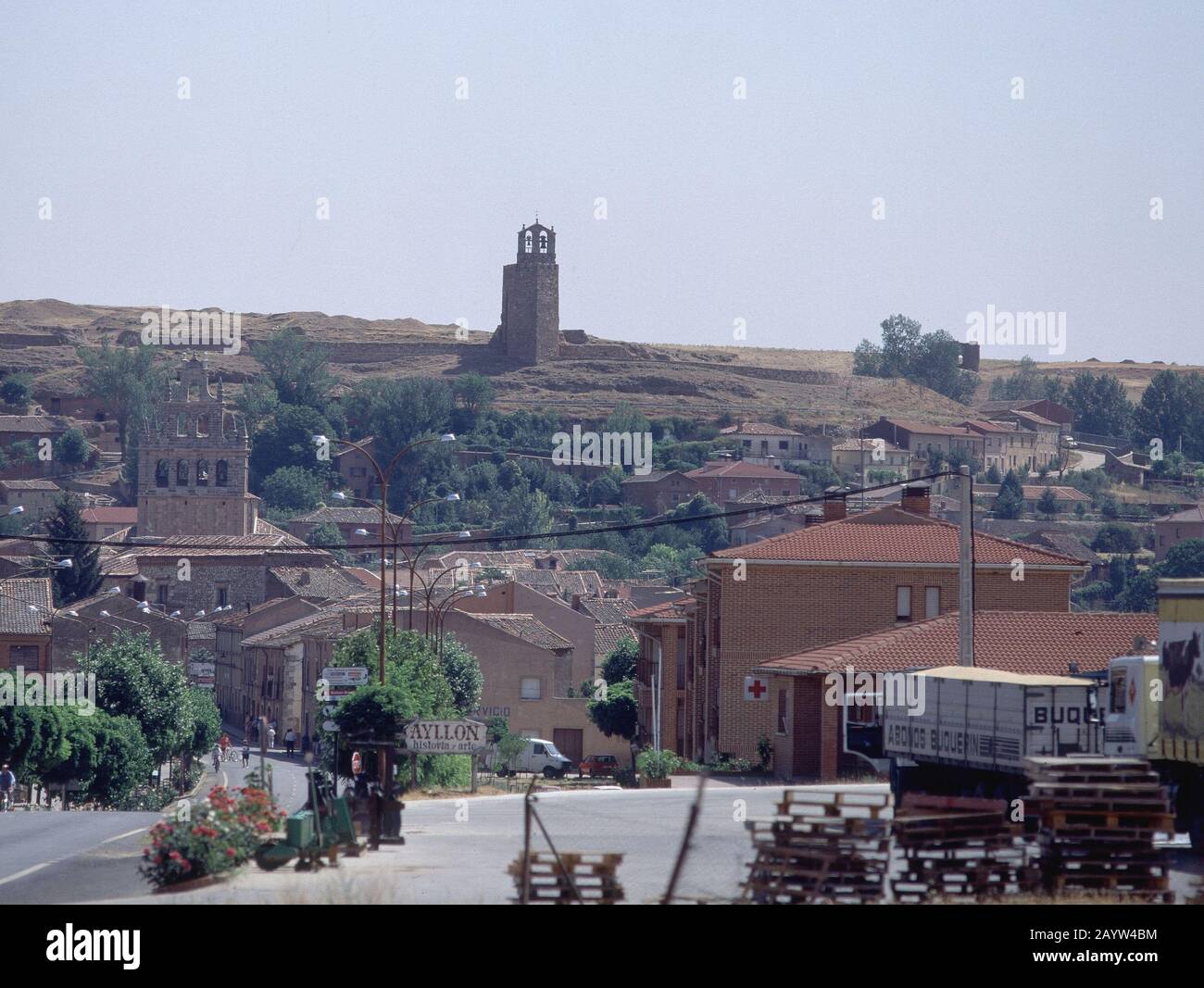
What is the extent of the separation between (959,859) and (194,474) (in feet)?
422

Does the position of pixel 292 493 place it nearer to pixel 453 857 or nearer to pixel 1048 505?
pixel 1048 505

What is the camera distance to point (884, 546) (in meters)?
48.4

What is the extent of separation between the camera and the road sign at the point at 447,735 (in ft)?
83.8

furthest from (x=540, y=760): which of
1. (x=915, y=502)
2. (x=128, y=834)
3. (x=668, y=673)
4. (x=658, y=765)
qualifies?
(x=128, y=834)

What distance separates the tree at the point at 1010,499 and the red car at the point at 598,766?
117 meters

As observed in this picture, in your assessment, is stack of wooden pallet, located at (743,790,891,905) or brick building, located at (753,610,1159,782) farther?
brick building, located at (753,610,1159,782)

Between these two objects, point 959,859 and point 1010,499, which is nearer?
point 959,859

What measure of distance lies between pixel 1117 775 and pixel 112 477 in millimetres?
182786

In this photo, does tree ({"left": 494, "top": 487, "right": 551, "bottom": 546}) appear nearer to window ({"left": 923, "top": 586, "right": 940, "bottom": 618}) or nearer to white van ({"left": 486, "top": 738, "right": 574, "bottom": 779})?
white van ({"left": 486, "top": 738, "right": 574, "bottom": 779})

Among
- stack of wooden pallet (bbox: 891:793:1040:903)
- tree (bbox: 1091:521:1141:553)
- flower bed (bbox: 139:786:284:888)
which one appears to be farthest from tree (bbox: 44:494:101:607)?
stack of wooden pallet (bbox: 891:793:1040:903)

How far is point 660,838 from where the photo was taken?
2522 centimetres

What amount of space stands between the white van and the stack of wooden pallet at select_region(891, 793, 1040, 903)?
4405 cm

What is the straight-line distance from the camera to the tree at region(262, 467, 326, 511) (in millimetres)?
196087

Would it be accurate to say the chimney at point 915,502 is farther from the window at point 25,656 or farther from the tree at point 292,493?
the tree at point 292,493
